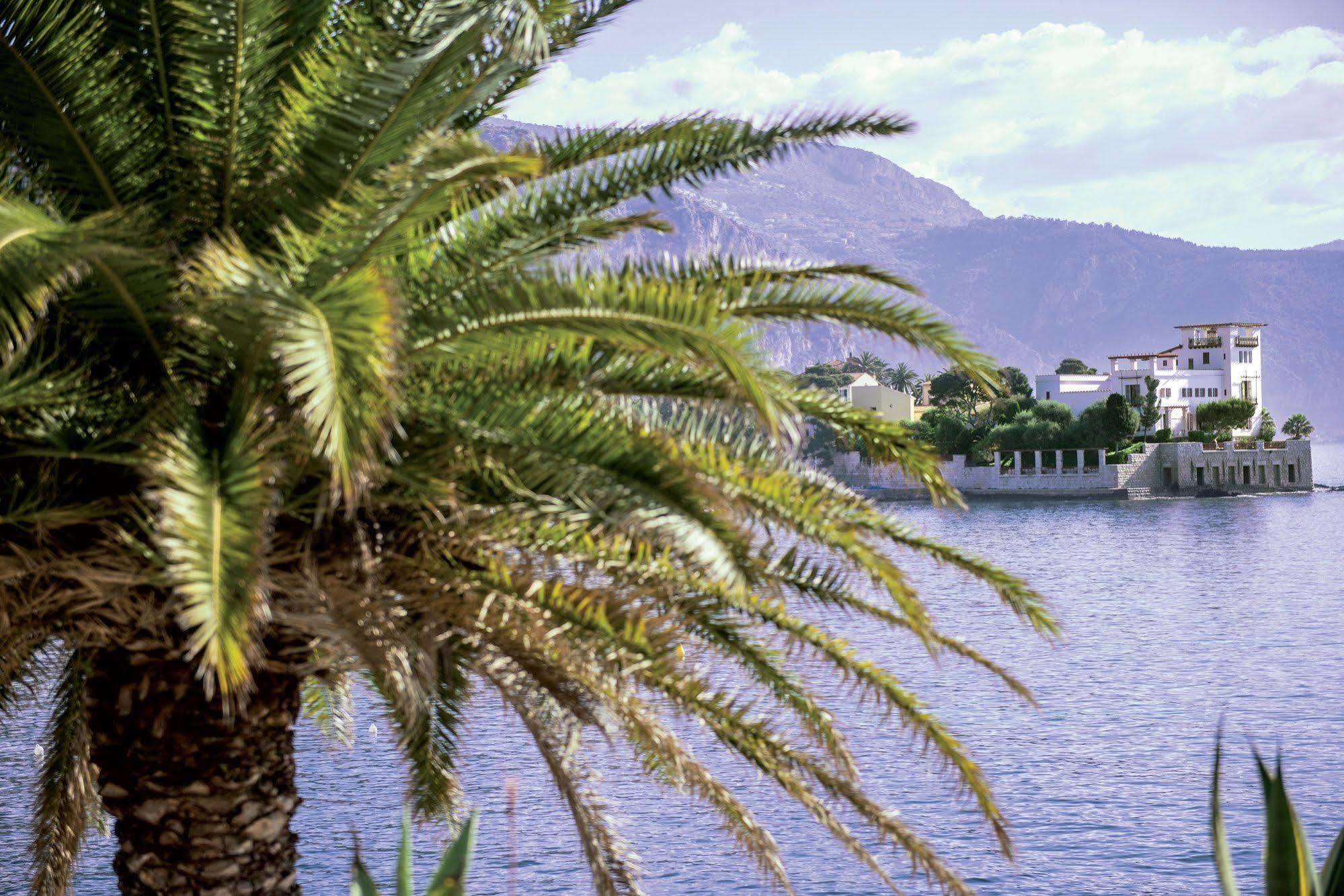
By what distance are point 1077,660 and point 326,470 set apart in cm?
3454

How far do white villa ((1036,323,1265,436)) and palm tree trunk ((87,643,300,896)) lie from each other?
91430 mm

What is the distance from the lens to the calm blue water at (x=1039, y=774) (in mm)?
16719

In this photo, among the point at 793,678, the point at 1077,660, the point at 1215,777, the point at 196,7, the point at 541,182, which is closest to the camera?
the point at 1215,777

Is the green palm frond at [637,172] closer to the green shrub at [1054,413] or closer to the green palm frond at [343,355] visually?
the green palm frond at [343,355]

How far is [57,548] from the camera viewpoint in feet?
15.1

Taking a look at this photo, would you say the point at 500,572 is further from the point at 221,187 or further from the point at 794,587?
the point at 221,187

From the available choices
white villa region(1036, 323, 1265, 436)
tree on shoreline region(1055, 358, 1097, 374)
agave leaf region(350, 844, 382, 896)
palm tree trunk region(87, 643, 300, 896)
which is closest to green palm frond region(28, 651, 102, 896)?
palm tree trunk region(87, 643, 300, 896)

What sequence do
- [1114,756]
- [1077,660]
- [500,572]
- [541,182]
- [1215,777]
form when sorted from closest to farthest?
[1215,777] < [500,572] < [541,182] < [1114,756] < [1077,660]

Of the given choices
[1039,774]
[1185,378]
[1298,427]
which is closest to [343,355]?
[1039,774]

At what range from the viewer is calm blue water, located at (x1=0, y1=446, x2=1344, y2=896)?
16.7 m

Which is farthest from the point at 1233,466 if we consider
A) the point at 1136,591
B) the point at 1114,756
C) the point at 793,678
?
the point at 793,678

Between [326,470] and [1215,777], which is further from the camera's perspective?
[326,470]

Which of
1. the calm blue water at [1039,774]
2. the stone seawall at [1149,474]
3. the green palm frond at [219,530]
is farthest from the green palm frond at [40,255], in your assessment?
the stone seawall at [1149,474]

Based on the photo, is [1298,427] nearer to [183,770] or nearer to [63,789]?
[63,789]
